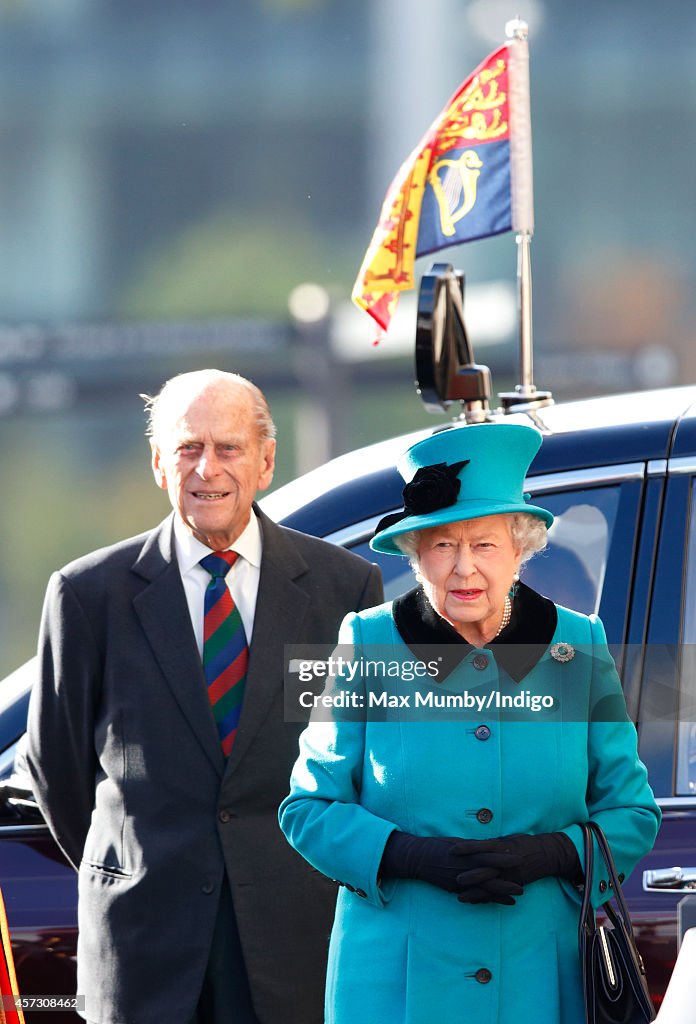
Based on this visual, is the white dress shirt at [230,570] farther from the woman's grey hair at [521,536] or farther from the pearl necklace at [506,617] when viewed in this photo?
the pearl necklace at [506,617]

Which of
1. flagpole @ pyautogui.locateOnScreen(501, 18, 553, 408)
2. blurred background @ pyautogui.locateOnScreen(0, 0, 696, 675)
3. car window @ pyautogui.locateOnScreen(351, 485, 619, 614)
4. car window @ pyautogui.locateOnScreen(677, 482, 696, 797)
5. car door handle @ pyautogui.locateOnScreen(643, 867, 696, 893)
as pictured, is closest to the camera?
car door handle @ pyautogui.locateOnScreen(643, 867, 696, 893)

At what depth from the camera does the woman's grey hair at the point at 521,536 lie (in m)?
2.57

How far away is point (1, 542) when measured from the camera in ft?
30.1

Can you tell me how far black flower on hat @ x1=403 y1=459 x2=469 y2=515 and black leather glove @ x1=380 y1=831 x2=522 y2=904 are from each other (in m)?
0.50

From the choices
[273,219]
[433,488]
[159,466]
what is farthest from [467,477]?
[273,219]

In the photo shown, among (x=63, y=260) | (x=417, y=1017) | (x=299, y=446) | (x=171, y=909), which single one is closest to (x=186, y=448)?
(x=171, y=909)

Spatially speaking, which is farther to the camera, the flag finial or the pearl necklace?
the flag finial

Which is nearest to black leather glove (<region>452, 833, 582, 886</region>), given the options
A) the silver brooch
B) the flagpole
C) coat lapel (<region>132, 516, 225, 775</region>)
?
the silver brooch

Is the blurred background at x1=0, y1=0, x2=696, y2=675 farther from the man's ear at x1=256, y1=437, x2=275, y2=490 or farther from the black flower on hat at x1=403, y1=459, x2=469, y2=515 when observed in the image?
the black flower on hat at x1=403, y1=459, x2=469, y2=515

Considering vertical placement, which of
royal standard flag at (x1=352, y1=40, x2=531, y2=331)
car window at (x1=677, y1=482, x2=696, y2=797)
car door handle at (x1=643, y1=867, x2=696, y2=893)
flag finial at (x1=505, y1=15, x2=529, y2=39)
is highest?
flag finial at (x1=505, y1=15, x2=529, y2=39)

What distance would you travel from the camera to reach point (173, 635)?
9.84 feet

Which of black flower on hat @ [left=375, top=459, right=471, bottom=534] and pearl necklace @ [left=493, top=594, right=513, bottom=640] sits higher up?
black flower on hat @ [left=375, top=459, right=471, bottom=534]

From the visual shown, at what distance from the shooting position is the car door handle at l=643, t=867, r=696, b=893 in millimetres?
2818

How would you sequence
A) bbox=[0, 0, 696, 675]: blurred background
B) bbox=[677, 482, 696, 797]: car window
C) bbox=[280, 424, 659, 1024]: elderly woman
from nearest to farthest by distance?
bbox=[280, 424, 659, 1024]: elderly woman < bbox=[677, 482, 696, 797]: car window < bbox=[0, 0, 696, 675]: blurred background
